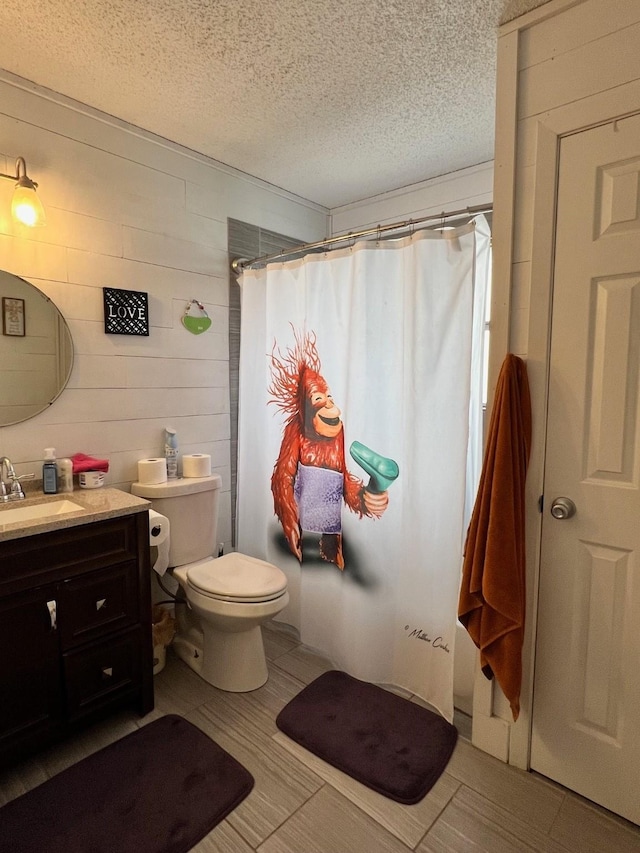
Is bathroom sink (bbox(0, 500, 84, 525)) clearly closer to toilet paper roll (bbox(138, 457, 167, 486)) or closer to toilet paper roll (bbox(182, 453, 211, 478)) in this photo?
toilet paper roll (bbox(138, 457, 167, 486))

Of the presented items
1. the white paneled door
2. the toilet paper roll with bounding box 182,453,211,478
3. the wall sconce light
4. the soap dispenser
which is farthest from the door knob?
the wall sconce light

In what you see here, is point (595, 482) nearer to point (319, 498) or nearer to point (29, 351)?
point (319, 498)

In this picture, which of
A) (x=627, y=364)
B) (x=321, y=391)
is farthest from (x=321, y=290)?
(x=627, y=364)

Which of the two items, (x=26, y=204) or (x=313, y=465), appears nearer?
(x=26, y=204)

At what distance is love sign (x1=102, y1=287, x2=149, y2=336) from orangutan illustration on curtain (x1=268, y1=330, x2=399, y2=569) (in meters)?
0.64

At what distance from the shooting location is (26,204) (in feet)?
5.75

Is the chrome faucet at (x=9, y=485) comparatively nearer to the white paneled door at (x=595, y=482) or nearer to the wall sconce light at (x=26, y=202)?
the wall sconce light at (x=26, y=202)

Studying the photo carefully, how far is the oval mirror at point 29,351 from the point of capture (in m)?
1.88

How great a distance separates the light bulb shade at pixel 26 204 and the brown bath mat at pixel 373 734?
213cm

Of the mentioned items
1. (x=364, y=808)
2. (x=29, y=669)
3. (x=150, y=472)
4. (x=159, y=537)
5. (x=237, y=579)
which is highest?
(x=150, y=472)

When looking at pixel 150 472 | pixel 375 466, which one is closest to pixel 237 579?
pixel 150 472

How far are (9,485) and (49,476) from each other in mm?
137

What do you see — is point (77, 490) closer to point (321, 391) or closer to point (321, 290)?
point (321, 391)

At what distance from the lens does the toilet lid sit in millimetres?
1944
